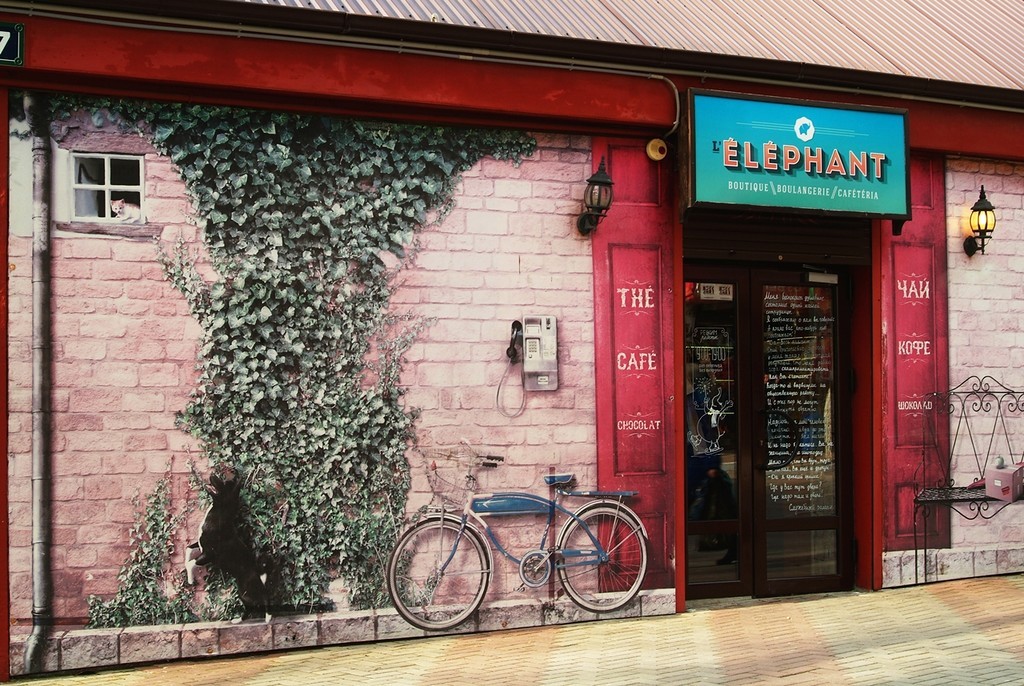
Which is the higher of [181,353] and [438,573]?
[181,353]

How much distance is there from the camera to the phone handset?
669 cm

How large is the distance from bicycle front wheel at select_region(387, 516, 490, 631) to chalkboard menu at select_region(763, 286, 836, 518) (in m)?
2.56

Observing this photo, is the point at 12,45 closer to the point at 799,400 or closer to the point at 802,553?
the point at 799,400

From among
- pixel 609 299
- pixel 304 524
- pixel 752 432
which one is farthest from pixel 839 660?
pixel 304 524

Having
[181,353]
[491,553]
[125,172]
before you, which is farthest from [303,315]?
[491,553]

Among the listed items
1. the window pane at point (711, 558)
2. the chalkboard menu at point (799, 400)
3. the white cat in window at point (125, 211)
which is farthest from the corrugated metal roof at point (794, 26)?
the window pane at point (711, 558)

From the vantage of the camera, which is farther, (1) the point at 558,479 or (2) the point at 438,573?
(1) the point at 558,479

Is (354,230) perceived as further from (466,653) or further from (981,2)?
(981,2)

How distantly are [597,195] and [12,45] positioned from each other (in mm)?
3776

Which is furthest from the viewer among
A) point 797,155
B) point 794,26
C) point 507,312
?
point 794,26

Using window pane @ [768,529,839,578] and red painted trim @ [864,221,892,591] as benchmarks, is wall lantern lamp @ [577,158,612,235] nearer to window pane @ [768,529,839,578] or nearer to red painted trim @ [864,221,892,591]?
red painted trim @ [864,221,892,591]

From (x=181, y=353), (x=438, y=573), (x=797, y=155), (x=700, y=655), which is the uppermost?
(x=797, y=155)

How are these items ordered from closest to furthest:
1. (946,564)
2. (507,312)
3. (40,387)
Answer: (40,387)
(507,312)
(946,564)

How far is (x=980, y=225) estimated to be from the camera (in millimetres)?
7938
